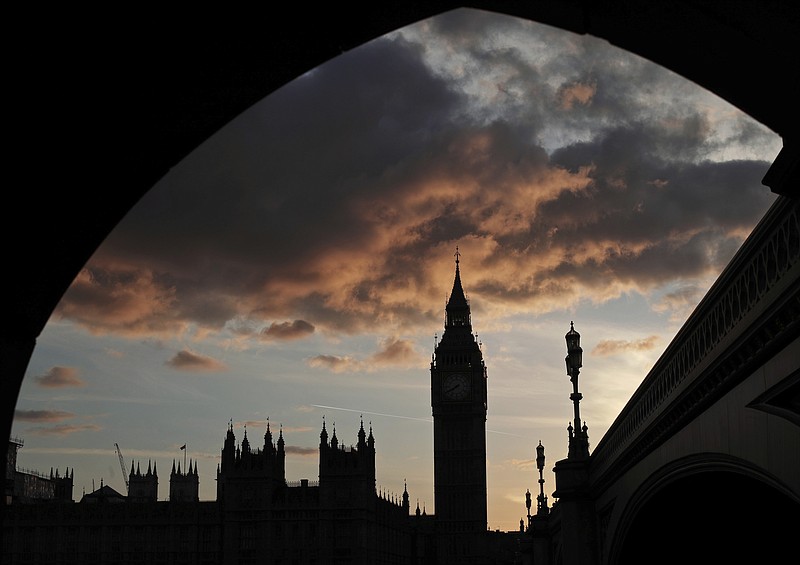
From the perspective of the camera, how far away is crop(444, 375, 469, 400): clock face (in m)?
140

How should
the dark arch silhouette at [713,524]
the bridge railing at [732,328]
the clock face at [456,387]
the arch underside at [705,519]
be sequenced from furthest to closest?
the clock face at [456,387] < the dark arch silhouette at [713,524] < the arch underside at [705,519] < the bridge railing at [732,328]

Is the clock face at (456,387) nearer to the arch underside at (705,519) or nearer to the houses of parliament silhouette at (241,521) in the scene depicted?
the houses of parliament silhouette at (241,521)

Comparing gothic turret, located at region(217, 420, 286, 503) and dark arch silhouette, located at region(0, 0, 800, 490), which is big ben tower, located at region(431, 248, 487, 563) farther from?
dark arch silhouette, located at region(0, 0, 800, 490)

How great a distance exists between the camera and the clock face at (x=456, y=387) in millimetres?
140500

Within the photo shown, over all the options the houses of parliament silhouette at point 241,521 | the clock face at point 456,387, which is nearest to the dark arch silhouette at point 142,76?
the houses of parliament silhouette at point 241,521

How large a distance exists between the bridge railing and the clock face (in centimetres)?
12419

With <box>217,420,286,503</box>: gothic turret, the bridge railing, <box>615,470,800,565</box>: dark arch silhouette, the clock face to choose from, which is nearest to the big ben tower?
the clock face

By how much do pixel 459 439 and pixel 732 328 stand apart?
131402 mm

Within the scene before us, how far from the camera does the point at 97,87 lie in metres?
3.51

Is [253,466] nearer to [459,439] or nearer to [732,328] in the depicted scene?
[459,439]

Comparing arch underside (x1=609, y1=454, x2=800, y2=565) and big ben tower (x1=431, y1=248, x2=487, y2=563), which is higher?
big ben tower (x1=431, y1=248, x2=487, y2=563)

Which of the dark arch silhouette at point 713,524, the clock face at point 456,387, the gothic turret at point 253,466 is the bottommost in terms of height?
the dark arch silhouette at point 713,524

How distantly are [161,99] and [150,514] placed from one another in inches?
4140

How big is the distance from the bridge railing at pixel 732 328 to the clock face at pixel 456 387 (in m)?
124
